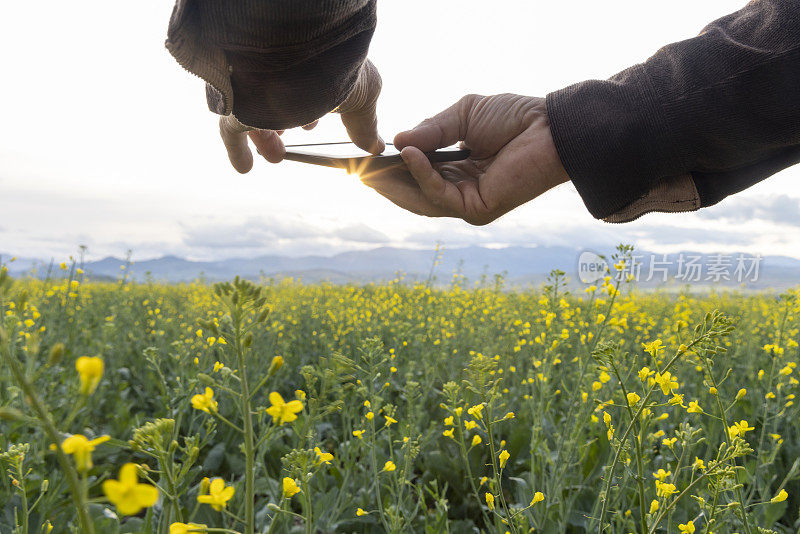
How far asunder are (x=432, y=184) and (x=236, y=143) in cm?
76

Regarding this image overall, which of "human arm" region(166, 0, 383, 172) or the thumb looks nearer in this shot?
"human arm" region(166, 0, 383, 172)

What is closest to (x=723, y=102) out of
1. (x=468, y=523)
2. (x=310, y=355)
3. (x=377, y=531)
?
(x=468, y=523)

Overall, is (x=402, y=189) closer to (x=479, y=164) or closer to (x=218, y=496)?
(x=479, y=164)

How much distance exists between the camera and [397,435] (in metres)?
2.82

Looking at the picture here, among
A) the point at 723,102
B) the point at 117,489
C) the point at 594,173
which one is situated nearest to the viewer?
the point at 117,489

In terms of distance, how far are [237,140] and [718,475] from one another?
69.5 inches

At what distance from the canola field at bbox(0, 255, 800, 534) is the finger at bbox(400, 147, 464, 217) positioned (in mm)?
622

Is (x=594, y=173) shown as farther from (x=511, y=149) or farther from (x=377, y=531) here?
Answer: (x=377, y=531)

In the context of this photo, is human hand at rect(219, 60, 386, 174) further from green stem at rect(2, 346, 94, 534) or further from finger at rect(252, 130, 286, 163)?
green stem at rect(2, 346, 94, 534)

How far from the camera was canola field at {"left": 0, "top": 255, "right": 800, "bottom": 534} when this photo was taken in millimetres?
756

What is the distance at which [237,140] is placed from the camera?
1817mm

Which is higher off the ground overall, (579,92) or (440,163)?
(579,92)

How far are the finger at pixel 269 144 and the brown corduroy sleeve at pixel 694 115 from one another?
999 mm

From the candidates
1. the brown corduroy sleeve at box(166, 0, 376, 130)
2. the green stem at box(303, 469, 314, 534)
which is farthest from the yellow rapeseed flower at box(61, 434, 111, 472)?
the brown corduroy sleeve at box(166, 0, 376, 130)
